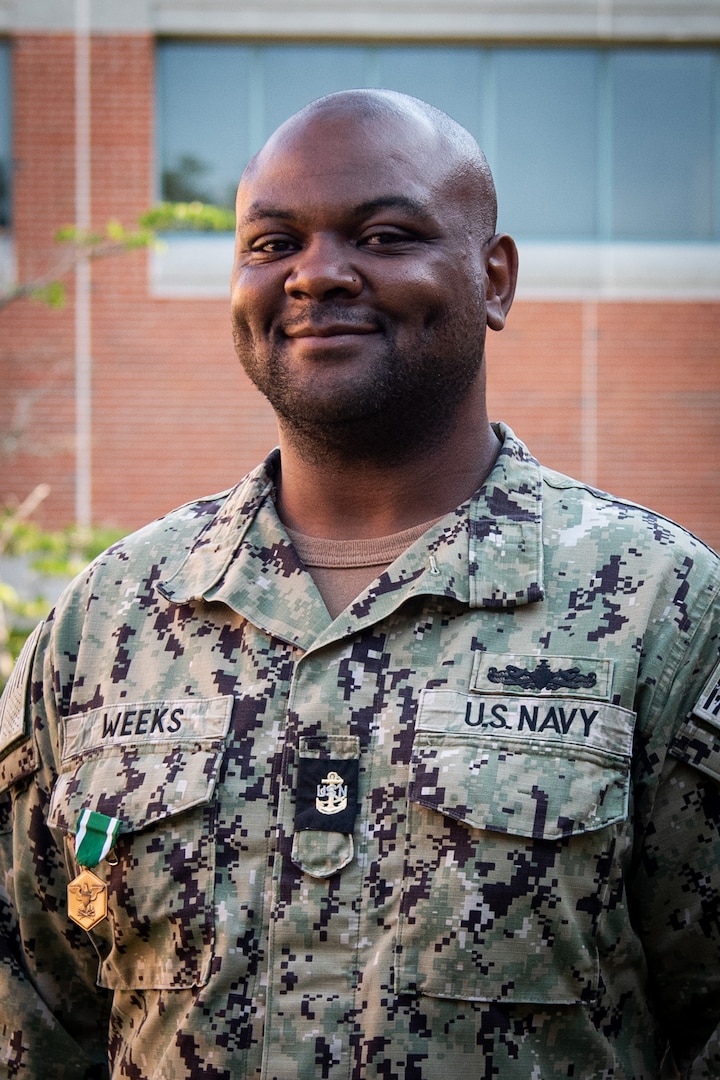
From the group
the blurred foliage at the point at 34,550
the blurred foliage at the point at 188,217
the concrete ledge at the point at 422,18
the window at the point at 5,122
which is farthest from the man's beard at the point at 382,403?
the window at the point at 5,122

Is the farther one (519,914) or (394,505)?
(394,505)

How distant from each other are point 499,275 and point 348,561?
0.55 meters

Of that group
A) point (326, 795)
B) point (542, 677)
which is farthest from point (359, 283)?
point (326, 795)

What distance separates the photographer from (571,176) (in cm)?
1030

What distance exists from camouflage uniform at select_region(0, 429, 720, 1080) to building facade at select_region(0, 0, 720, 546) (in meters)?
8.27

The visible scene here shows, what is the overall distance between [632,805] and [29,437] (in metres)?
9.02

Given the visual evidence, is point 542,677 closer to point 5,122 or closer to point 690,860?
point 690,860

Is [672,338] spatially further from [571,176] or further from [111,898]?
[111,898]

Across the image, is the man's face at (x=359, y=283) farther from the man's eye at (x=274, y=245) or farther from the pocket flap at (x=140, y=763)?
the pocket flap at (x=140, y=763)

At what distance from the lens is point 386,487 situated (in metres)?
2.12

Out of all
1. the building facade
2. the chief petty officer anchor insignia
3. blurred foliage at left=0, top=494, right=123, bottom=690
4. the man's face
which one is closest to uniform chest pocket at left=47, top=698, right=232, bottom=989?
the chief petty officer anchor insignia

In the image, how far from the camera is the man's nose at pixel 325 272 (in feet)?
6.44

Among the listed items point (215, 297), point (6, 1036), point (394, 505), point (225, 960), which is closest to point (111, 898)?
point (225, 960)

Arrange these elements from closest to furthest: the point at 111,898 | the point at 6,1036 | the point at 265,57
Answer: the point at 111,898 < the point at 6,1036 < the point at 265,57
